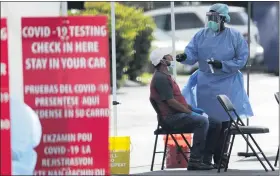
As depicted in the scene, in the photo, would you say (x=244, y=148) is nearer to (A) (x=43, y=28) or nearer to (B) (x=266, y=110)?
(B) (x=266, y=110)

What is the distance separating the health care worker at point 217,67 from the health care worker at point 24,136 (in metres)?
4.33

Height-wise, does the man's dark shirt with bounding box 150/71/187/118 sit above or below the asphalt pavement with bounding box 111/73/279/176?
above

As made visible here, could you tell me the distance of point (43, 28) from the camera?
6.70 m

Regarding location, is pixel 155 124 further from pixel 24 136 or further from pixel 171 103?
pixel 24 136

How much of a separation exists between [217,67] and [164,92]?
2.32 ft

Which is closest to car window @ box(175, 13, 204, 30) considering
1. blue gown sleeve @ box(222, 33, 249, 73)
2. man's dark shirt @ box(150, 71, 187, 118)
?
Answer: blue gown sleeve @ box(222, 33, 249, 73)

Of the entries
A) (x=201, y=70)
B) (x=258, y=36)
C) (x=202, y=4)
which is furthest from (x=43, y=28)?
(x=202, y=4)

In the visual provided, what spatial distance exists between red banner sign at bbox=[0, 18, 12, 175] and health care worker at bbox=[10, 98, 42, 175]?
0.43ft

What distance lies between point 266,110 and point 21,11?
11721 millimetres

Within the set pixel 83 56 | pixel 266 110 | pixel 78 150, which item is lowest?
pixel 266 110

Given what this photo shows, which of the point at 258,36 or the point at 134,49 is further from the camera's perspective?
the point at 258,36

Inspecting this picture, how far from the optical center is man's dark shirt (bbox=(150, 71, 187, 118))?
34.2 feet

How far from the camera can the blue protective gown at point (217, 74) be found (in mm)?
10945

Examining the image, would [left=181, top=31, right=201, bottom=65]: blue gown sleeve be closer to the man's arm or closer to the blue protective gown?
Answer: the blue protective gown
